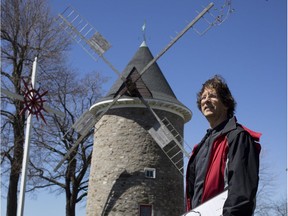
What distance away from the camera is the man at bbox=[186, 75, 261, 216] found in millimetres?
2146

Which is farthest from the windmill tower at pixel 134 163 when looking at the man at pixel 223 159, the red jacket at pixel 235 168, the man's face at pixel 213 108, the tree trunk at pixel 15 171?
the red jacket at pixel 235 168

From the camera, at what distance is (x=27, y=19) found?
16.3 meters

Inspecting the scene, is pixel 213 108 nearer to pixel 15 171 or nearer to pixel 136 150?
pixel 136 150

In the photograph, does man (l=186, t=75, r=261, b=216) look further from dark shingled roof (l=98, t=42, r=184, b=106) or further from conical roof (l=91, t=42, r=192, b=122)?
dark shingled roof (l=98, t=42, r=184, b=106)

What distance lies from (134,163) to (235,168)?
1216 centimetres

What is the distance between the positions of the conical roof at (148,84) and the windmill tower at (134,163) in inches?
1.4

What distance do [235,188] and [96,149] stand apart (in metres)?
13.4

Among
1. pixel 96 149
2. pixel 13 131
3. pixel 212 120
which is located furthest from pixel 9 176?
pixel 212 120

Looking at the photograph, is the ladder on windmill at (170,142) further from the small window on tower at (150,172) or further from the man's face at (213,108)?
the man's face at (213,108)

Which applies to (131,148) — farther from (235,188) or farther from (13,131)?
(235,188)

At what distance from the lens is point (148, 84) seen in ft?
52.1

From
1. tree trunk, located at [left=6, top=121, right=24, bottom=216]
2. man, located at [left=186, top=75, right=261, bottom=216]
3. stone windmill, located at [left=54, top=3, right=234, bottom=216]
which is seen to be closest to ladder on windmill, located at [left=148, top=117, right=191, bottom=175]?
stone windmill, located at [left=54, top=3, right=234, bottom=216]

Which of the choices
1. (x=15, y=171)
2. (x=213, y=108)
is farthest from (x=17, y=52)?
(x=213, y=108)

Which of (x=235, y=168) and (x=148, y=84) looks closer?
(x=235, y=168)
